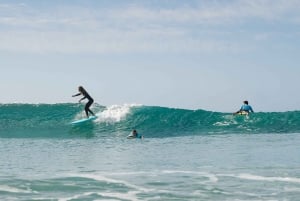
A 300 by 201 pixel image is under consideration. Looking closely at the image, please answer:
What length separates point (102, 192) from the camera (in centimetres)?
1036

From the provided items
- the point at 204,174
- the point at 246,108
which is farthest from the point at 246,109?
the point at 204,174

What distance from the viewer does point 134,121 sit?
34.2m

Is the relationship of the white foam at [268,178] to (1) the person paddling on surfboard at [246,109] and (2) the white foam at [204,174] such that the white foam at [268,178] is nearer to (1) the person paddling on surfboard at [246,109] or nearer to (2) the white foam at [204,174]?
(2) the white foam at [204,174]

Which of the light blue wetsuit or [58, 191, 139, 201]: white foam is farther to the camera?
the light blue wetsuit

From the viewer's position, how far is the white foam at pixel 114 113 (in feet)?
113

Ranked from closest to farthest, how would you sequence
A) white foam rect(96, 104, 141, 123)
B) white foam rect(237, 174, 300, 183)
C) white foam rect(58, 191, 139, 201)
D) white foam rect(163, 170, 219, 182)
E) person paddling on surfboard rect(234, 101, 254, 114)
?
1. white foam rect(58, 191, 139, 201)
2. white foam rect(237, 174, 300, 183)
3. white foam rect(163, 170, 219, 182)
4. person paddling on surfboard rect(234, 101, 254, 114)
5. white foam rect(96, 104, 141, 123)

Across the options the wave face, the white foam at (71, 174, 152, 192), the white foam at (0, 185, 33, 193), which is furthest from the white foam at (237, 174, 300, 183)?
the wave face

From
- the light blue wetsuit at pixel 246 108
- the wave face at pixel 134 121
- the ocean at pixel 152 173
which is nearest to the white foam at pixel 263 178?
the ocean at pixel 152 173

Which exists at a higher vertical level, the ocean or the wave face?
the wave face

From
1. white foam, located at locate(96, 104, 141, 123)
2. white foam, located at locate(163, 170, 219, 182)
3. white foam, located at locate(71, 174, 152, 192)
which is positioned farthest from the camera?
white foam, located at locate(96, 104, 141, 123)

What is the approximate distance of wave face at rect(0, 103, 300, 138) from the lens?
30.2 meters

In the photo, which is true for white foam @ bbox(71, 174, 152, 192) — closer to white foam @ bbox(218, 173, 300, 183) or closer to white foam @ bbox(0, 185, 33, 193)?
white foam @ bbox(0, 185, 33, 193)

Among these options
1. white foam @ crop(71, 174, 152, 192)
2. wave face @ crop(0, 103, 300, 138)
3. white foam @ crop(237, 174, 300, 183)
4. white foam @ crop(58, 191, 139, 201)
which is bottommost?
white foam @ crop(237, 174, 300, 183)

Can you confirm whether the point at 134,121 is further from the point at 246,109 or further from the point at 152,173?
the point at 152,173
